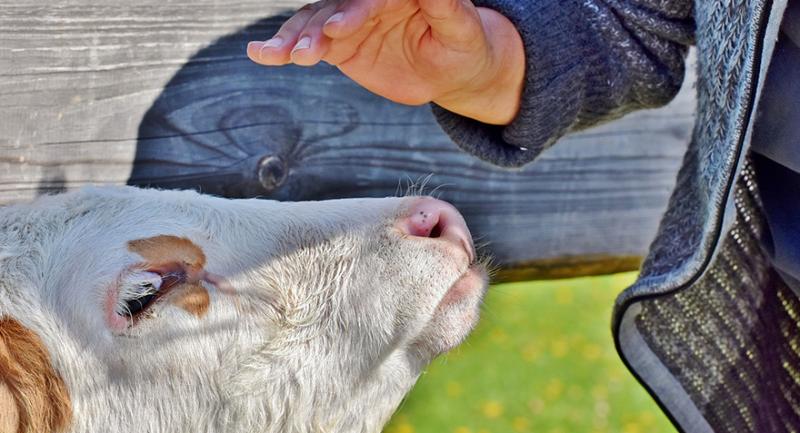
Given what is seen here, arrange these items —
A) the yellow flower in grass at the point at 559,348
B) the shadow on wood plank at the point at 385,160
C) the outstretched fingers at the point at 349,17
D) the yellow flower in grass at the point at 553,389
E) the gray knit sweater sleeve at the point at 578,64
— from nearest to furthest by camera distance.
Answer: the outstretched fingers at the point at 349,17 < the gray knit sweater sleeve at the point at 578,64 < the shadow on wood plank at the point at 385,160 < the yellow flower in grass at the point at 553,389 < the yellow flower in grass at the point at 559,348

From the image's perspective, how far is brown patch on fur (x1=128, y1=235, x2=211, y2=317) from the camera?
1697mm

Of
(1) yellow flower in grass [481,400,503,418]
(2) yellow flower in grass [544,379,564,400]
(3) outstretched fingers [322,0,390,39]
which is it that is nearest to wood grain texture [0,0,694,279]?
(3) outstretched fingers [322,0,390,39]

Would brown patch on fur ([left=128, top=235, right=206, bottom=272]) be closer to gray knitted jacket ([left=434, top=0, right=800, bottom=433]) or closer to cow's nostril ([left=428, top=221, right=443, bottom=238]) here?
cow's nostril ([left=428, top=221, right=443, bottom=238])

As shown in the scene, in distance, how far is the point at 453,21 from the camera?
165 cm

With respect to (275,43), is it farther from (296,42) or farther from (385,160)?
(385,160)

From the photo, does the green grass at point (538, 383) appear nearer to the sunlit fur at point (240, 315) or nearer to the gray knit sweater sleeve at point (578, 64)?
the gray knit sweater sleeve at point (578, 64)

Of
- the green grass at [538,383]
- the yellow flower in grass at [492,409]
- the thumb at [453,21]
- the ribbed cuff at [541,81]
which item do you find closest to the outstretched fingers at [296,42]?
the thumb at [453,21]

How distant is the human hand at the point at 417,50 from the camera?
1.47m

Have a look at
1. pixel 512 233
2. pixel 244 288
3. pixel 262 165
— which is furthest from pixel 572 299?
pixel 244 288

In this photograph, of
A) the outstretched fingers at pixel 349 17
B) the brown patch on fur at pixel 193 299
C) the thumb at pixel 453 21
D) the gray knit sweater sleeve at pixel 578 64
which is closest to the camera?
the outstretched fingers at pixel 349 17

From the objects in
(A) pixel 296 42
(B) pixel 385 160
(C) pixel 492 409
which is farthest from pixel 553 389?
(A) pixel 296 42

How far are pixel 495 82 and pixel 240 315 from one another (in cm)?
59

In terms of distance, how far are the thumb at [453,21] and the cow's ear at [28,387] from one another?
0.78 meters

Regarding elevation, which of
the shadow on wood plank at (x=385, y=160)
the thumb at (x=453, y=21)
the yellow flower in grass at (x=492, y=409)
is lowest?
the yellow flower in grass at (x=492, y=409)
